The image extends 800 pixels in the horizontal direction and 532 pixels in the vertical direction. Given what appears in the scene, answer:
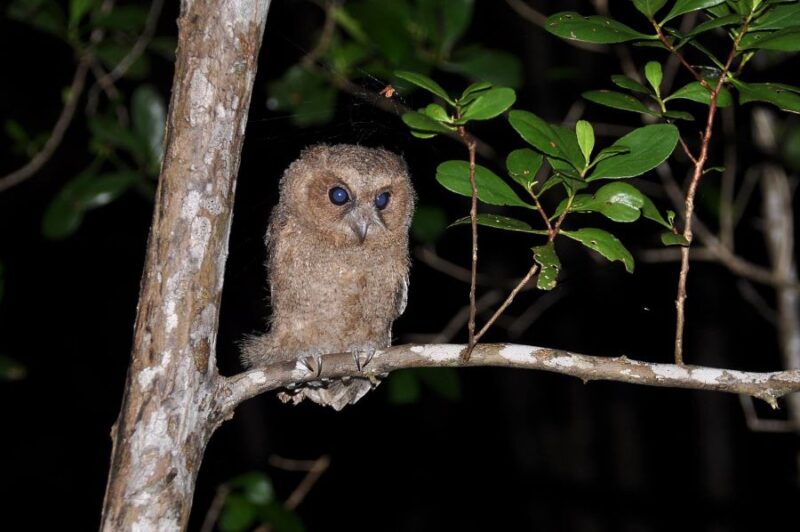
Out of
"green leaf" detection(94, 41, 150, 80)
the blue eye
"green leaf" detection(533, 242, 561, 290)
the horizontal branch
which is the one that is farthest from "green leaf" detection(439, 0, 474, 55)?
"green leaf" detection(533, 242, 561, 290)

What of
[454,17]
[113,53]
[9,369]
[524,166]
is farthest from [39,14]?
[524,166]

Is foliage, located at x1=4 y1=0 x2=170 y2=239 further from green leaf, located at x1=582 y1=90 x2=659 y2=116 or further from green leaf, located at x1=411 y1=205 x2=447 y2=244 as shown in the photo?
green leaf, located at x1=582 y1=90 x2=659 y2=116

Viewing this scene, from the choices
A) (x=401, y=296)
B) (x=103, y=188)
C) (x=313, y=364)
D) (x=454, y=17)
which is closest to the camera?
(x=313, y=364)

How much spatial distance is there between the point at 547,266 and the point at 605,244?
162 millimetres

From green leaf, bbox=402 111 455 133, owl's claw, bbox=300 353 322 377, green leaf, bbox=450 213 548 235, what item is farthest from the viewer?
owl's claw, bbox=300 353 322 377

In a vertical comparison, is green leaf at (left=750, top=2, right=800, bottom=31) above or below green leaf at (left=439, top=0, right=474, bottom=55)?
below

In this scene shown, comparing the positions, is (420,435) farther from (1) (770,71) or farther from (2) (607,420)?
(1) (770,71)

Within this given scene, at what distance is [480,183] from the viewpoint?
2.09 metres

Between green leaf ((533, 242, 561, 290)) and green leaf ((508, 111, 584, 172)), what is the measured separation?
8.7 inches

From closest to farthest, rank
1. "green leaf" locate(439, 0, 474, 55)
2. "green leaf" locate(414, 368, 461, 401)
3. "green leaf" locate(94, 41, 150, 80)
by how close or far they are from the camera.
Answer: "green leaf" locate(439, 0, 474, 55), "green leaf" locate(414, 368, 461, 401), "green leaf" locate(94, 41, 150, 80)

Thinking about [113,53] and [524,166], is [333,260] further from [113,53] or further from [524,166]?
[113,53]

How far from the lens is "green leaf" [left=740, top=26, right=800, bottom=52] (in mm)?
1959

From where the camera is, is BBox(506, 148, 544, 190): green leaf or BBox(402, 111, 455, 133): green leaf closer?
BBox(402, 111, 455, 133): green leaf

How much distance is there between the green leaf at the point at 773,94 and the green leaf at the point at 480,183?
1.94ft
